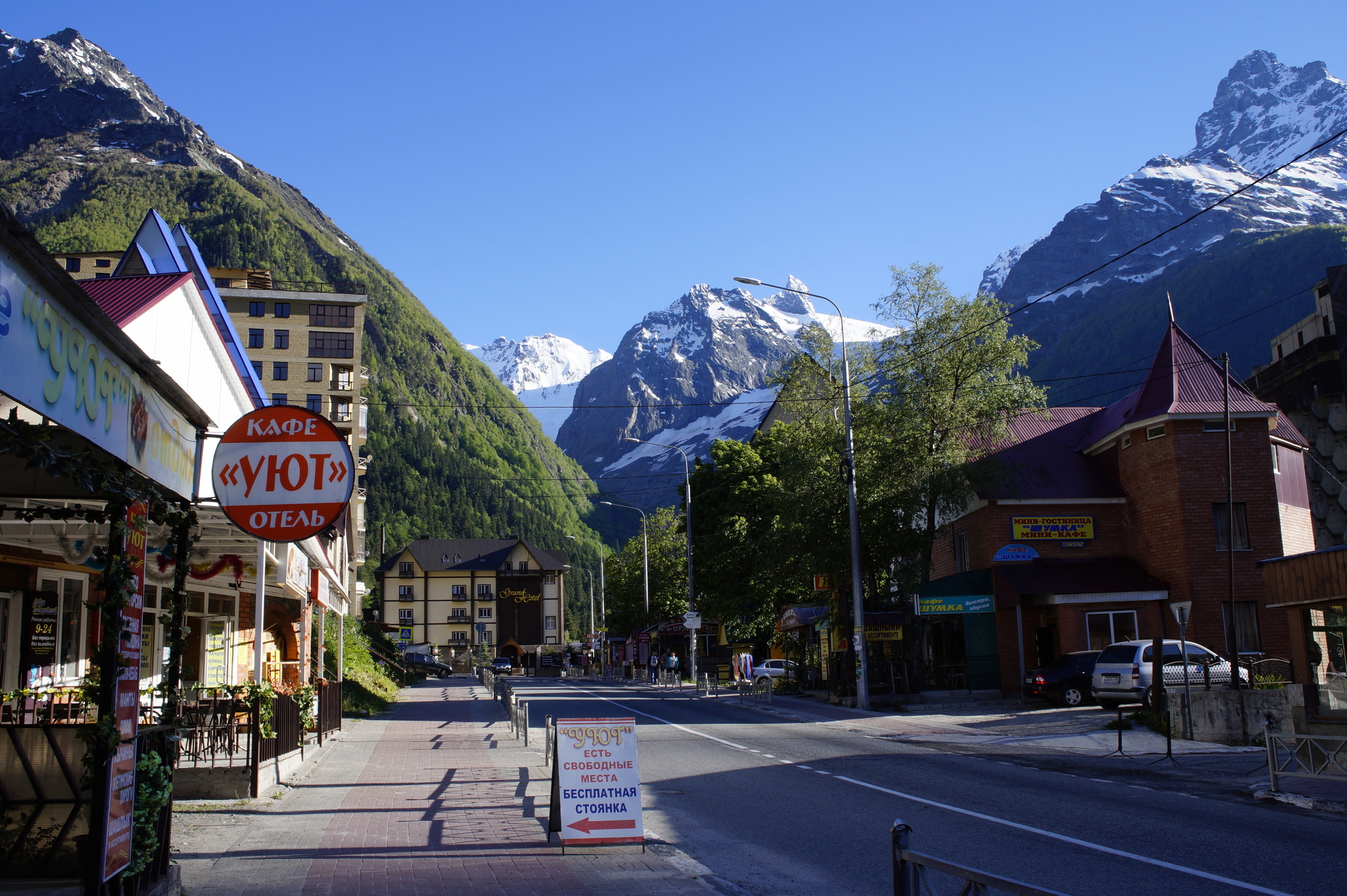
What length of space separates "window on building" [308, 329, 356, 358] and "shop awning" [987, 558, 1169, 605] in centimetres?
6493

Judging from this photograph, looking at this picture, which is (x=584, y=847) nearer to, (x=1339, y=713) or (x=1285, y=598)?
(x=1339, y=713)

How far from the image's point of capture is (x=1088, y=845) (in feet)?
29.8

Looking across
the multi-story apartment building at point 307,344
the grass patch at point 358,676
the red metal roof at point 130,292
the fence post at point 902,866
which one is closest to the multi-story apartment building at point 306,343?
the multi-story apartment building at point 307,344

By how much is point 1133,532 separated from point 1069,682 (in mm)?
7104

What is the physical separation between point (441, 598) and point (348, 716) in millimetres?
82755

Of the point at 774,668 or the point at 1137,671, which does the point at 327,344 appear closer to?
the point at 774,668

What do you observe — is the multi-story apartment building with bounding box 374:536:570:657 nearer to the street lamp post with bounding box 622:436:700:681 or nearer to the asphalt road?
the street lamp post with bounding box 622:436:700:681

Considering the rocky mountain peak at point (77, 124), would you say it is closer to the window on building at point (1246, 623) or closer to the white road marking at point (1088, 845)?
the window on building at point (1246, 623)

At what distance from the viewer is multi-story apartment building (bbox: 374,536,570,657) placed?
4193 inches

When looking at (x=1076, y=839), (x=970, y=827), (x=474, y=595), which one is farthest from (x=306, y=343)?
(x=1076, y=839)

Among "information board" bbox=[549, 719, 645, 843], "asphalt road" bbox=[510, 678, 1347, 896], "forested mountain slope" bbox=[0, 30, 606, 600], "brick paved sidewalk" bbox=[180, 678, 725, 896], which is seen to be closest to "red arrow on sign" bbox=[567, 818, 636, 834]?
"information board" bbox=[549, 719, 645, 843]

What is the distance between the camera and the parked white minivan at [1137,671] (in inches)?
918

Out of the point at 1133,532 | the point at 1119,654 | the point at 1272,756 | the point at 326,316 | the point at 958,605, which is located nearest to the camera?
the point at 1272,756

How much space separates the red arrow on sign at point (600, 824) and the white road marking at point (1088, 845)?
3.86 meters
